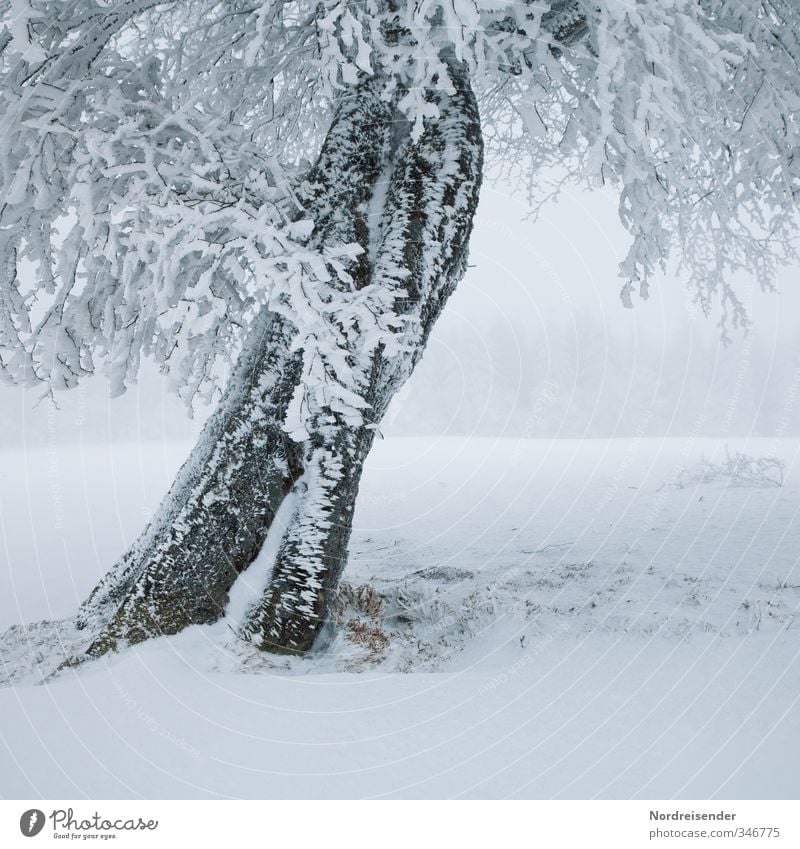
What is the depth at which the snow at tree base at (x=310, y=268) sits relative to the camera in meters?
2.86

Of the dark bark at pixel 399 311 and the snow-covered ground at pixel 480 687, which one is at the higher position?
the dark bark at pixel 399 311

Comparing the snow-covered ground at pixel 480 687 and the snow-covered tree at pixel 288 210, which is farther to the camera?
the snow-covered tree at pixel 288 210

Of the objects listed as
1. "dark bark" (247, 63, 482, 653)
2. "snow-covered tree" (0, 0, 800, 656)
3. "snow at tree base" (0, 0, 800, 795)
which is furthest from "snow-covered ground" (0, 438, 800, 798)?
"snow-covered tree" (0, 0, 800, 656)

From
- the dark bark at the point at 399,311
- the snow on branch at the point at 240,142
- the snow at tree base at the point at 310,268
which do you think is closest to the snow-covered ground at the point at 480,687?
the snow at tree base at the point at 310,268

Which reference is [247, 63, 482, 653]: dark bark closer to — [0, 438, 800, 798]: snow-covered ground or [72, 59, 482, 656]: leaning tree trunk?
[72, 59, 482, 656]: leaning tree trunk

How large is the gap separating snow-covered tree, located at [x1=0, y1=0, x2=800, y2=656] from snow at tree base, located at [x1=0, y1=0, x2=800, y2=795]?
2 centimetres

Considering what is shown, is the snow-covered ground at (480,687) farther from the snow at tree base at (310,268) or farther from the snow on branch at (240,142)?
the snow on branch at (240,142)

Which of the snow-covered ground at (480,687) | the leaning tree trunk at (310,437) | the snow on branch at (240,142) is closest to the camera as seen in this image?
the snow-covered ground at (480,687)

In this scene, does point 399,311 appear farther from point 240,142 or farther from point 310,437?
point 240,142

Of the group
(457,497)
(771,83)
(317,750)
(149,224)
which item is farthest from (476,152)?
(457,497)

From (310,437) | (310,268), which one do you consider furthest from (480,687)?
(310,268)

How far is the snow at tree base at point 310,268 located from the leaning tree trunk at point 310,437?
0.05ft

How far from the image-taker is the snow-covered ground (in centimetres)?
194

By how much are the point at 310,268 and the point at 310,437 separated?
110 centimetres
